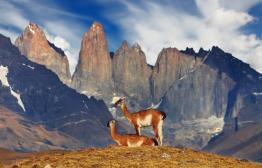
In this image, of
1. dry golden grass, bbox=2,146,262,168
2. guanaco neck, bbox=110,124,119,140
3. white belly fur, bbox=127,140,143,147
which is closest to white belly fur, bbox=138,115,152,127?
guanaco neck, bbox=110,124,119,140

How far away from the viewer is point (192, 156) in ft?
127

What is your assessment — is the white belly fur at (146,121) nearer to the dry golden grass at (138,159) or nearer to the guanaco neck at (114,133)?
the guanaco neck at (114,133)

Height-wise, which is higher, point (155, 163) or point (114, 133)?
point (114, 133)

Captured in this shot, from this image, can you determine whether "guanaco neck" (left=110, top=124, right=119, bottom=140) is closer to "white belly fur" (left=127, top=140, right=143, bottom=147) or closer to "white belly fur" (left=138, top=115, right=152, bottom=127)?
"white belly fur" (left=127, top=140, right=143, bottom=147)

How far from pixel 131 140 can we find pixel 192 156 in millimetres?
6767

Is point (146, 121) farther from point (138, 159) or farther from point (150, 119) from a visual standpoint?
point (138, 159)

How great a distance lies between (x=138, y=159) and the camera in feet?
117

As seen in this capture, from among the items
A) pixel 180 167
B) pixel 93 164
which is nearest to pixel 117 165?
pixel 93 164

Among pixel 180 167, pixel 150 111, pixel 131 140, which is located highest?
pixel 150 111

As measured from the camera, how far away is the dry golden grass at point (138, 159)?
33594 mm

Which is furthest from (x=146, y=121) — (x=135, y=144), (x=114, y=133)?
(x=135, y=144)

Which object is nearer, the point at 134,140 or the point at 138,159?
the point at 138,159

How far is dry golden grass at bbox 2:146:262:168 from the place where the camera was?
33.6 m

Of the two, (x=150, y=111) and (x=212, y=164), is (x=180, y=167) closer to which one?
(x=212, y=164)
